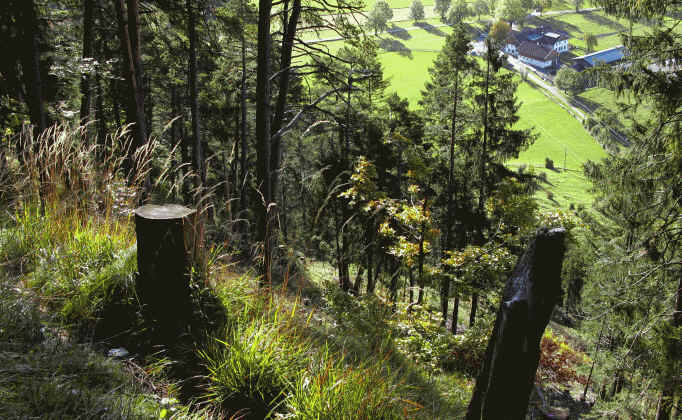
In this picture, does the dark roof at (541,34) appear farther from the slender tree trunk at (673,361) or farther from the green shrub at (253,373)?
the green shrub at (253,373)

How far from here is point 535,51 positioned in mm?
127188

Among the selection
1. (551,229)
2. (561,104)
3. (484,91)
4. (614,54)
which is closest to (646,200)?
(551,229)

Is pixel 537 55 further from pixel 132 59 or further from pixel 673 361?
pixel 132 59

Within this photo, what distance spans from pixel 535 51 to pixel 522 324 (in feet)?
495

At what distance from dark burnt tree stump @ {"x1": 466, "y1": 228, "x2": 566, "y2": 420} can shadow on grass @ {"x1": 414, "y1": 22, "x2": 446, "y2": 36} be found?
134 meters

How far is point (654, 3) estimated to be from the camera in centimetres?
709

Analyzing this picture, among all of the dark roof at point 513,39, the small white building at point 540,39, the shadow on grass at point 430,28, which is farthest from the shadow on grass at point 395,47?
the dark roof at point 513,39

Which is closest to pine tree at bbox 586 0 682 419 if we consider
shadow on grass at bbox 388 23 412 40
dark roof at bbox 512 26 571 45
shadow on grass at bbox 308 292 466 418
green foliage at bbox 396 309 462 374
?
green foliage at bbox 396 309 462 374

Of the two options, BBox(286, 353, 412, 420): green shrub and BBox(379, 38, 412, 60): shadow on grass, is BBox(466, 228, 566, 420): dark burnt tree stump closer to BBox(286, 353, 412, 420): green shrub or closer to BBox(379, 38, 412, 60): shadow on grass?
BBox(286, 353, 412, 420): green shrub

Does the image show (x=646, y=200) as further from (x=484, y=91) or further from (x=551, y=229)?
(x=484, y=91)

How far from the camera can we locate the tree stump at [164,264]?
9.27ft

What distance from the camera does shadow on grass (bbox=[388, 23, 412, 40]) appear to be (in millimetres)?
119125

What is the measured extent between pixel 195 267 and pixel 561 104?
10888 cm

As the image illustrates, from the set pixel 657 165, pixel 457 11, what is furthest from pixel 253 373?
pixel 457 11
